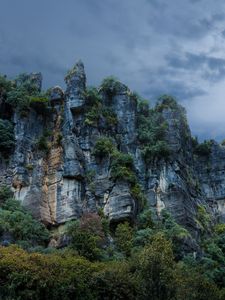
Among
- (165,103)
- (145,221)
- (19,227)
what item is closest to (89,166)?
(145,221)

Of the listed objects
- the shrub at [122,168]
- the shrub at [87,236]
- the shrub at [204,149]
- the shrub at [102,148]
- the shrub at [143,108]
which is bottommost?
the shrub at [87,236]

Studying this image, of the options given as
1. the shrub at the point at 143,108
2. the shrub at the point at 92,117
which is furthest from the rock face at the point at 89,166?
the shrub at the point at 143,108

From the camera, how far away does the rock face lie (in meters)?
38.8

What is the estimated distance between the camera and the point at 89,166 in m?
42.4

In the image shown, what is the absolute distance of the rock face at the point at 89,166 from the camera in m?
38.8

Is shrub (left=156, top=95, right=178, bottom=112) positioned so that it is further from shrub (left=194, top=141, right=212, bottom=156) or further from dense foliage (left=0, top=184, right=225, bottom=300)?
dense foliage (left=0, top=184, right=225, bottom=300)

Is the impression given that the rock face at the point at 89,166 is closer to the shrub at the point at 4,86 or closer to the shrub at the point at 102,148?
the shrub at the point at 102,148

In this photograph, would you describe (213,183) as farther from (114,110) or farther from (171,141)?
(114,110)

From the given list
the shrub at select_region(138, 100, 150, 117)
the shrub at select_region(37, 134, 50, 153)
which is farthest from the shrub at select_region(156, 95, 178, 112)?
the shrub at select_region(37, 134, 50, 153)

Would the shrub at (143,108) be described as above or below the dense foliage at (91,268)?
above

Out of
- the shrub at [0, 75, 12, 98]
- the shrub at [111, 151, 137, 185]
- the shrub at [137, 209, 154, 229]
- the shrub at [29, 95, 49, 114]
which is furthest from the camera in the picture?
the shrub at [0, 75, 12, 98]

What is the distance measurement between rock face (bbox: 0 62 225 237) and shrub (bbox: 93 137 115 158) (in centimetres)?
49

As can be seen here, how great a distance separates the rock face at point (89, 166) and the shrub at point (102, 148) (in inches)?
19.2

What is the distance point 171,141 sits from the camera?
47375mm
